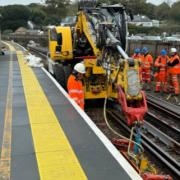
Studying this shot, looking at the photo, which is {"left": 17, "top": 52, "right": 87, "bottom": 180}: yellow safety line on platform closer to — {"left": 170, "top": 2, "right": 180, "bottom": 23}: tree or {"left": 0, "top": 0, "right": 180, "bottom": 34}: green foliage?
{"left": 170, "top": 2, "right": 180, "bottom": 23}: tree

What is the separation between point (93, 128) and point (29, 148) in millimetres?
1833

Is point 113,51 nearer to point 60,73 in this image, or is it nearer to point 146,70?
point 60,73

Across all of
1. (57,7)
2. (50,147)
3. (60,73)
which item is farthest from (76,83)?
(57,7)

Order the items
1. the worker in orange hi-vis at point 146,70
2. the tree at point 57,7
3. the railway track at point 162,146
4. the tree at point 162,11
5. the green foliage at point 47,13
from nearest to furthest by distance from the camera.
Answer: the railway track at point 162,146 < the worker in orange hi-vis at point 146,70 < the tree at point 162,11 < the green foliage at point 47,13 < the tree at point 57,7

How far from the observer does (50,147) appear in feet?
25.5

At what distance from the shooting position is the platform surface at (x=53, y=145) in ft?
21.1


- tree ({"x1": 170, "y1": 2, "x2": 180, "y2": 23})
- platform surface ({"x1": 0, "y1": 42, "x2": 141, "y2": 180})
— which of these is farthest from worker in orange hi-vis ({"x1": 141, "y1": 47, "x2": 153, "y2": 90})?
tree ({"x1": 170, "y1": 2, "x2": 180, "y2": 23})

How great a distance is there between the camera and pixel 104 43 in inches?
480

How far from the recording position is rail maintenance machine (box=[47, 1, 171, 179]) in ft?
27.8

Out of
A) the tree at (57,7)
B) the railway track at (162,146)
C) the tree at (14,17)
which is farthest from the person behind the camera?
the tree at (57,7)

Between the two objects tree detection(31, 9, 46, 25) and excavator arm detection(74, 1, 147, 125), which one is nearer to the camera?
excavator arm detection(74, 1, 147, 125)

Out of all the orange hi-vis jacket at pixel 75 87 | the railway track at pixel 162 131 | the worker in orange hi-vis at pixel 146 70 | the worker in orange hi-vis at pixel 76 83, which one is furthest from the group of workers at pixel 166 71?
the worker in orange hi-vis at pixel 76 83

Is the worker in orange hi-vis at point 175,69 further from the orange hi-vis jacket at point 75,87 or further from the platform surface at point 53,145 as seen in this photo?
the orange hi-vis jacket at point 75,87

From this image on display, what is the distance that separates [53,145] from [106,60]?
16.6 ft
